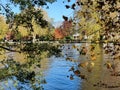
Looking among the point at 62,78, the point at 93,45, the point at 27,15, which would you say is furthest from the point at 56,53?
the point at 62,78

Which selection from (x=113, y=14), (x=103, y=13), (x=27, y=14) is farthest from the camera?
(x=27, y=14)

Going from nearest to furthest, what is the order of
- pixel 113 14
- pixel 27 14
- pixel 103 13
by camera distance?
1. pixel 103 13
2. pixel 113 14
3. pixel 27 14

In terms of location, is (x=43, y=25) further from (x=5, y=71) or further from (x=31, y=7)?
(x=5, y=71)

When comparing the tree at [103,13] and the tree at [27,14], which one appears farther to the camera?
the tree at [27,14]

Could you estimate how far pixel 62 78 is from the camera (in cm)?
3725

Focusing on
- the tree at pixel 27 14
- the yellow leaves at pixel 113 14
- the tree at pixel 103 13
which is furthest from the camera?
the tree at pixel 27 14

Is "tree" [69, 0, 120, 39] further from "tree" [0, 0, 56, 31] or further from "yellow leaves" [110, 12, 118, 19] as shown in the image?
"tree" [0, 0, 56, 31]

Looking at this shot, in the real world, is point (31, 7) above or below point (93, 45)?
above

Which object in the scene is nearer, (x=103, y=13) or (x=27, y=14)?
(x=103, y=13)

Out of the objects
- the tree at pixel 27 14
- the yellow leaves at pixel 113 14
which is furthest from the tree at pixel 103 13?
the tree at pixel 27 14

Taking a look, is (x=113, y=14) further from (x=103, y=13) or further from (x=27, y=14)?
(x=27, y=14)

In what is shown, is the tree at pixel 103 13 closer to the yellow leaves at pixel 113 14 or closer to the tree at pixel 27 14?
the yellow leaves at pixel 113 14

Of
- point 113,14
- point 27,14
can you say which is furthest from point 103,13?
point 27,14

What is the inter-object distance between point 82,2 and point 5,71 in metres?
6.34
